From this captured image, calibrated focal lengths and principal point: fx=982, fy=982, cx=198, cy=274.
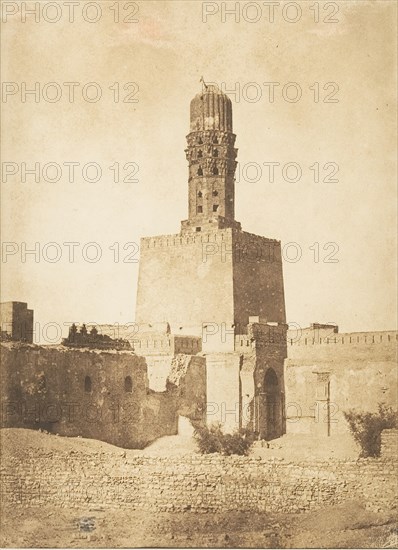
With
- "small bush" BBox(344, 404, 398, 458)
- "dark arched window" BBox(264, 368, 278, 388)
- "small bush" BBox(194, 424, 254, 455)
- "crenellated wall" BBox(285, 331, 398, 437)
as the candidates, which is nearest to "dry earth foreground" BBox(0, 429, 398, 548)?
"small bush" BBox(344, 404, 398, 458)

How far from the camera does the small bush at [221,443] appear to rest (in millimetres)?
26234

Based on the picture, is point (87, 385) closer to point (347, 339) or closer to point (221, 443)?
point (221, 443)

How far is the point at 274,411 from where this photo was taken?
3130 centimetres

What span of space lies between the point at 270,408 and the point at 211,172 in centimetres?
807

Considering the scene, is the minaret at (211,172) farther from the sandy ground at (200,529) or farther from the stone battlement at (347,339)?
the sandy ground at (200,529)

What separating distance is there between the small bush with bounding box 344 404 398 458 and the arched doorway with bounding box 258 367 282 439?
2.48m

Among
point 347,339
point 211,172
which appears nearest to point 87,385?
point 347,339

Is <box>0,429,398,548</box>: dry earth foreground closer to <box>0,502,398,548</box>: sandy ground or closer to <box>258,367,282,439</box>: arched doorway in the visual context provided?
<box>0,502,398,548</box>: sandy ground

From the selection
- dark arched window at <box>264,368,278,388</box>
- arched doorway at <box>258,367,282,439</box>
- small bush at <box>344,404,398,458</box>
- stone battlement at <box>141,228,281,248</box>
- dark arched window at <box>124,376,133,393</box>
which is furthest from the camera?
stone battlement at <box>141,228,281,248</box>

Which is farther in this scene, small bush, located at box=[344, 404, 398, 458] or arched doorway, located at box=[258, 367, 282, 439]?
arched doorway, located at box=[258, 367, 282, 439]

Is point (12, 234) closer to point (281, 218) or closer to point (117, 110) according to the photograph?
point (117, 110)

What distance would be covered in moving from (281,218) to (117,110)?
228 inches

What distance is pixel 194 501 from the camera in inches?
850

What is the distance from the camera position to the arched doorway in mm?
30323
